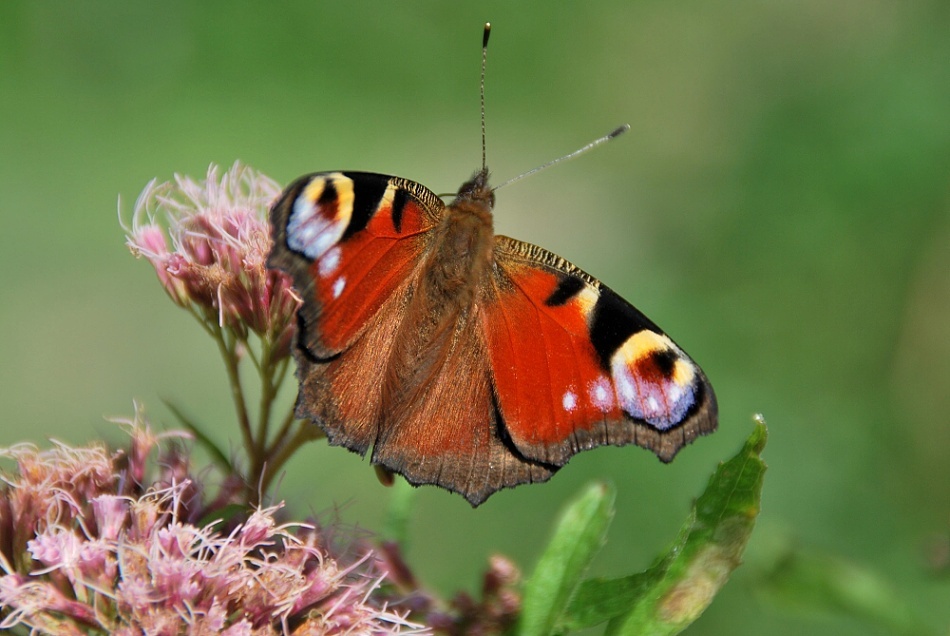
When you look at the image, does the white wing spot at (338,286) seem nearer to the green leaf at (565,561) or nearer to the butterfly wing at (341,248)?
the butterfly wing at (341,248)

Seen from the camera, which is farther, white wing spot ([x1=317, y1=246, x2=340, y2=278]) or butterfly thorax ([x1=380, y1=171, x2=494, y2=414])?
butterfly thorax ([x1=380, y1=171, x2=494, y2=414])

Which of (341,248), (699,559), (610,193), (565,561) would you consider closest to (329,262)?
(341,248)

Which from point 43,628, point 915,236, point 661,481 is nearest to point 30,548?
point 43,628

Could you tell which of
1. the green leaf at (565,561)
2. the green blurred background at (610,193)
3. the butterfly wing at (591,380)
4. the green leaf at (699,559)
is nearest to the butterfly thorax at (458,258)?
the butterfly wing at (591,380)

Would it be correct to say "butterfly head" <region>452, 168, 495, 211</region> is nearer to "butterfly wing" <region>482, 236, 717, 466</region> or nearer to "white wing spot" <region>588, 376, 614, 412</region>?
"butterfly wing" <region>482, 236, 717, 466</region>

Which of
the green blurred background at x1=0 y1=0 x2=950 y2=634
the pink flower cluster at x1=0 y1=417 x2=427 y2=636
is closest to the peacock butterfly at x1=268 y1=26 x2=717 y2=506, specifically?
the pink flower cluster at x1=0 y1=417 x2=427 y2=636

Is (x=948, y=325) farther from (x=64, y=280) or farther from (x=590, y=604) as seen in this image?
(x=64, y=280)
